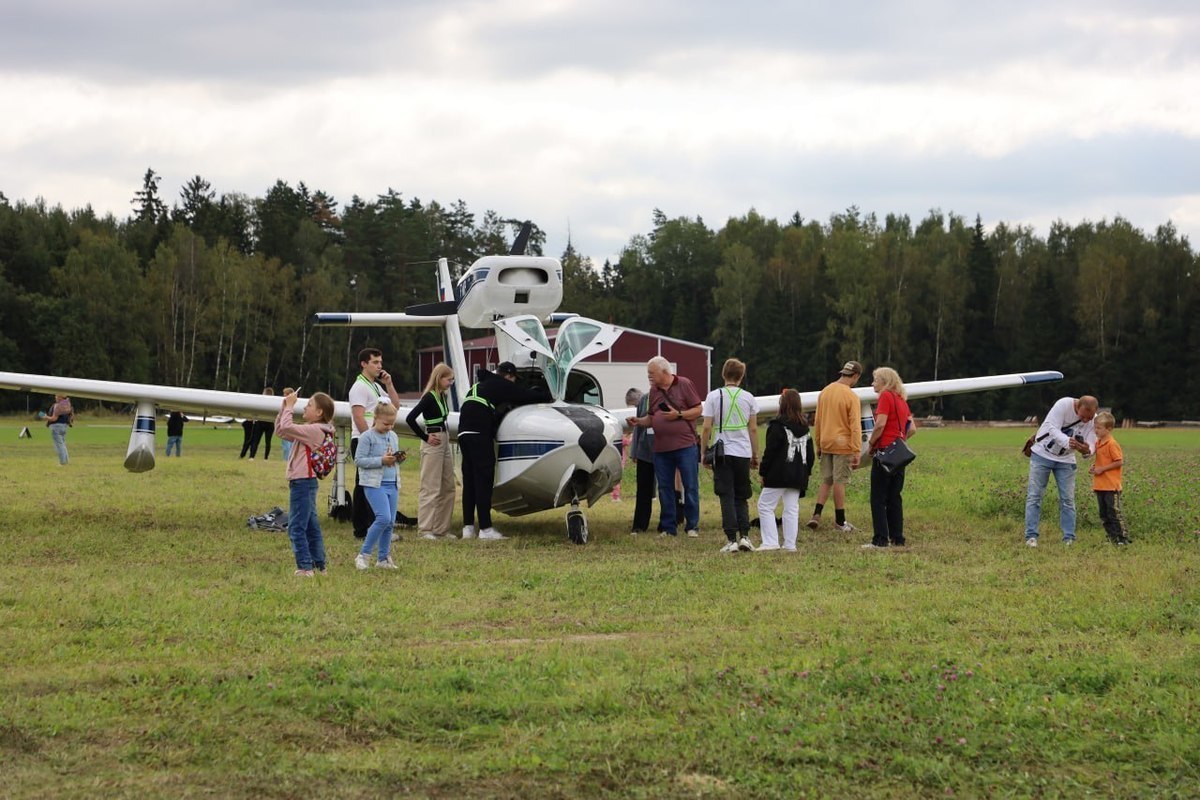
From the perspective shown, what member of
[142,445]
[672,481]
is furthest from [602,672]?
[142,445]

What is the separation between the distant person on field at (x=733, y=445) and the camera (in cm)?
1216

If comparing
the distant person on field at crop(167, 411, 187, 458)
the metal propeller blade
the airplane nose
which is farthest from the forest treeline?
the airplane nose

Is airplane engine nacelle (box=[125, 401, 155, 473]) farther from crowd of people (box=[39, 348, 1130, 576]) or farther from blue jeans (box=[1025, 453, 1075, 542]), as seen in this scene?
blue jeans (box=[1025, 453, 1075, 542])

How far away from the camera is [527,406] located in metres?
13.4

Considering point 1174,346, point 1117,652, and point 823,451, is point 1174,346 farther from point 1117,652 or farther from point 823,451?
point 1117,652

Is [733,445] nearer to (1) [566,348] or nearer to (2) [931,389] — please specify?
(1) [566,348]

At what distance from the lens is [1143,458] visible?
29.1 meters

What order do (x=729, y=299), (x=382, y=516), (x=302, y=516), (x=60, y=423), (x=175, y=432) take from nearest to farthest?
(x=302, y=516), (x=382, y=516), (x=60, y=423), (x=175, y=432), (x=729, y=299)

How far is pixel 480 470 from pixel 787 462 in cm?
333

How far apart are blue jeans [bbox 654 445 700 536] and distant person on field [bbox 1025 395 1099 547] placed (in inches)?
140

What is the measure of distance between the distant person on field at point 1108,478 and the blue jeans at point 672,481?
13.7 feet

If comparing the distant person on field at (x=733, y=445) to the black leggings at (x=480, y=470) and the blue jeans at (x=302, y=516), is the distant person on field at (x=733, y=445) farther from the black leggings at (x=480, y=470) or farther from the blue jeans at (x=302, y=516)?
the blue jeans at (x=302, y=516)

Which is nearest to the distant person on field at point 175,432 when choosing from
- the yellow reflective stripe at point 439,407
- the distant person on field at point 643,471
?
the distant person on field at point 643,471

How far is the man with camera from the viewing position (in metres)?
13.1
